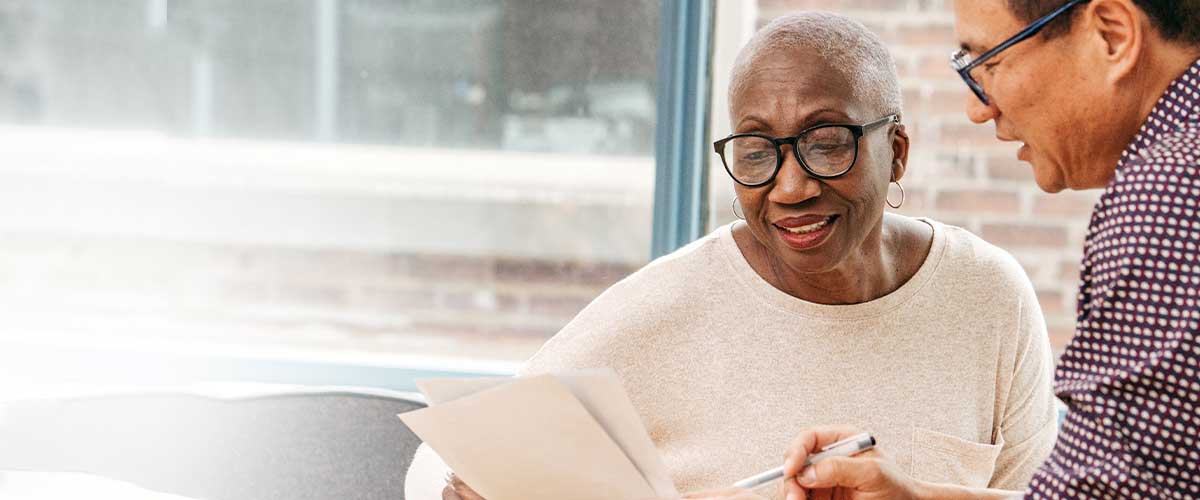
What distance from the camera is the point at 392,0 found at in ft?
8.50

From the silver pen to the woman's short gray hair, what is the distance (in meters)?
0.49

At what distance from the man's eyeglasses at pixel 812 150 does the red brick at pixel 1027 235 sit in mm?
865

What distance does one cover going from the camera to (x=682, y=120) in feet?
7.93

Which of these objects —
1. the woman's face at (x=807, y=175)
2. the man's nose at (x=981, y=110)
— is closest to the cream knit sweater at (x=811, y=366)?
the woman's face at (x=807, y=175)

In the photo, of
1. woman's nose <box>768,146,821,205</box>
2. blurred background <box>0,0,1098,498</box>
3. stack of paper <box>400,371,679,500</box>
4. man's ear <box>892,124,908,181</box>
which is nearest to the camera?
stack of paper <box>400,371,679,500</box>

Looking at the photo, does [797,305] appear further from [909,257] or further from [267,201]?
[267,201]

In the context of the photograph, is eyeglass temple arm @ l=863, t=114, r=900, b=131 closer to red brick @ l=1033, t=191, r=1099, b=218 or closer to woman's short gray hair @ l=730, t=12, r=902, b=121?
woman's short gray hair @ l=730, t=12, r=902, b=121

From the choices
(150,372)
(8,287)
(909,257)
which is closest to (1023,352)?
(909,257)

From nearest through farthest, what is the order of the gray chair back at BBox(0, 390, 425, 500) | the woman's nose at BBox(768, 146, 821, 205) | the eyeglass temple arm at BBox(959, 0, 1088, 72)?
the eyeglass temple arm at BBox(959, 0, 1088, 72)
the woman's nose at BBox(768, 146, 821, 205)
the gray chair back at BBox(0, 390, 425, 500)

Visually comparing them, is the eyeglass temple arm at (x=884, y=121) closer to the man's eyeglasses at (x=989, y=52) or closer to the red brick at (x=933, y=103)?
the man's eyeglasses at (x=989, y=52)

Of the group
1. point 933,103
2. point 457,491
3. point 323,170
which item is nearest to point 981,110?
point 457,491

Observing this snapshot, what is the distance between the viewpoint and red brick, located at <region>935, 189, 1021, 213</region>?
2342 millimetres

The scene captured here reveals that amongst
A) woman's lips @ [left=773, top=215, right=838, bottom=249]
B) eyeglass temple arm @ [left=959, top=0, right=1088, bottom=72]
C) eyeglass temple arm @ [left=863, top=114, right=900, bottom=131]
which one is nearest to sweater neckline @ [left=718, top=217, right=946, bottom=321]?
woman's lips @ [left=773, top=215, right=838, bottom=249]

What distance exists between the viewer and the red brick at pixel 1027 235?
2338 millimetres
